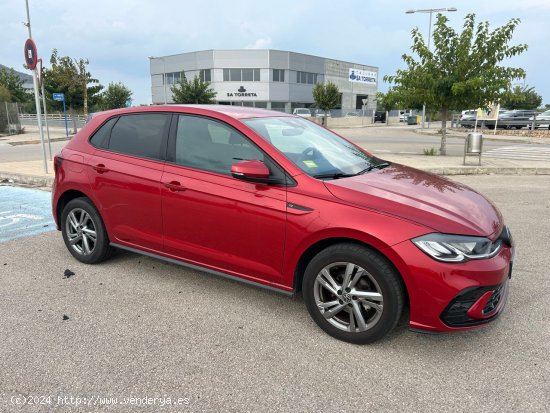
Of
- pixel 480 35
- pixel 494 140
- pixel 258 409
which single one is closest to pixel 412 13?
pixel 494 140

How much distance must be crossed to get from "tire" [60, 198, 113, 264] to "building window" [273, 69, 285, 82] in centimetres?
5905

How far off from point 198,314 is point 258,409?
49.6 inches

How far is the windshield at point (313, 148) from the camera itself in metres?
3.47

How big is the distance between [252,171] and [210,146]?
705mm

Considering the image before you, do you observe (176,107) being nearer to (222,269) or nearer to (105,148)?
(105,148)

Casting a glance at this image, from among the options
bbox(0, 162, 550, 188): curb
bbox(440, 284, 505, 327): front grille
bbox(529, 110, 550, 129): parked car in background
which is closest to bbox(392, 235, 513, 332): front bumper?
bbox(440, 284, 505, 327): front grille

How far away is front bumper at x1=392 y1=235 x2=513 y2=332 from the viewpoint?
2736 millimetres

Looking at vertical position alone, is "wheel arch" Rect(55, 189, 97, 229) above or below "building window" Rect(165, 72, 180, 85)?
below

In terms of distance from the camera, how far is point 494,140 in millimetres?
25625

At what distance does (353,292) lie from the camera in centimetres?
302

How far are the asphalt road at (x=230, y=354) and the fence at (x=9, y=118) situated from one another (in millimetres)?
29683

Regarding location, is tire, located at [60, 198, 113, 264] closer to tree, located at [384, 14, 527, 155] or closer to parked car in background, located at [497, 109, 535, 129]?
tree, located at [384, 14, 527, 155]

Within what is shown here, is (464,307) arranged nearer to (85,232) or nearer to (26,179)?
(85,232)

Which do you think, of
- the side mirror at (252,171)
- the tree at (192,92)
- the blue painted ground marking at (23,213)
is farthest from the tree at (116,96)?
the side mirror at (252,171)
